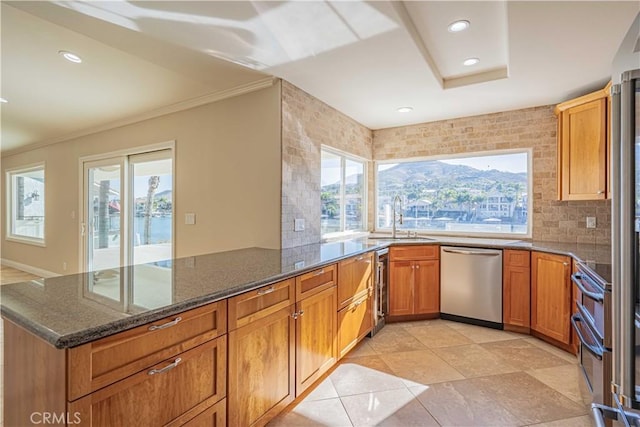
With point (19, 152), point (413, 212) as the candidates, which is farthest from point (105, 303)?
point (19, 152)

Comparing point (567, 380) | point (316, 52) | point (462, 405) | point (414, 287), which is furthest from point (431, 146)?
point (462, 405)

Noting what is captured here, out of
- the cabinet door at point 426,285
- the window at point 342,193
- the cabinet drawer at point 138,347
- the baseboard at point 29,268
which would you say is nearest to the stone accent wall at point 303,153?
the window at point 342,193

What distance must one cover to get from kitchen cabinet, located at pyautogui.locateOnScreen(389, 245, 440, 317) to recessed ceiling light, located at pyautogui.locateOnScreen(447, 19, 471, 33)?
85.2 inches

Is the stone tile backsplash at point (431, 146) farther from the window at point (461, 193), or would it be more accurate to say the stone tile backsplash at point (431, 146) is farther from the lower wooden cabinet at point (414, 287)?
the lower wooden cabinet at point (414, 287)

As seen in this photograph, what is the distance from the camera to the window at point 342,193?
3.88 m

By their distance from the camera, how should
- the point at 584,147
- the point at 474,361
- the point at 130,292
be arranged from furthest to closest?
1. the point at 584,147
2. the point at 474,361
3. the point at 130,292

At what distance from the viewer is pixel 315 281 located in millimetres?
2289

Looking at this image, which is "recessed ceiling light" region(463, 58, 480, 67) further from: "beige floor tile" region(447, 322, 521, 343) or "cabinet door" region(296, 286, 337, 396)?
"beige floor tile" region(447, 322, 521, 343)

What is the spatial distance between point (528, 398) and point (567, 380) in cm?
51

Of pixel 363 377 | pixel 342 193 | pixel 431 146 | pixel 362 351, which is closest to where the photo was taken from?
pixel 363 377

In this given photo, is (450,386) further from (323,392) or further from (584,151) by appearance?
(584,151)

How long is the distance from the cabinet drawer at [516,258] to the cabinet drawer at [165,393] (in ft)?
9.77

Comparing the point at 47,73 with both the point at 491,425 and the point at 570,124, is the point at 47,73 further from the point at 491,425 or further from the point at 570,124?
the point at 570,124

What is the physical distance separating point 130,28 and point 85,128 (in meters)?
3.52
